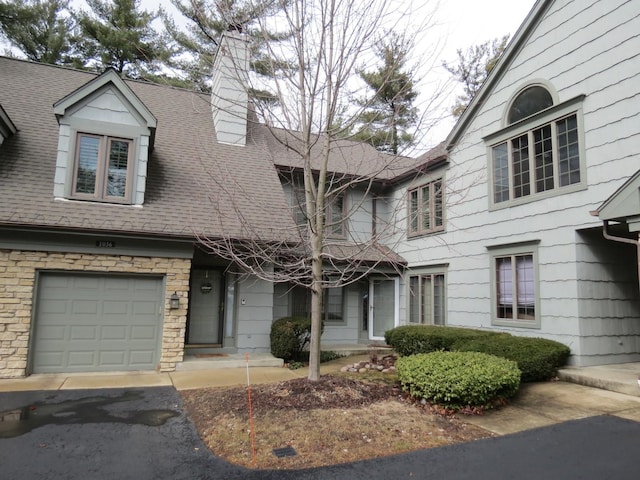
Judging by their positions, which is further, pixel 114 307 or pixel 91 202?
pixel 91 202

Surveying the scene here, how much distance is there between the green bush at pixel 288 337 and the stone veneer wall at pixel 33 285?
7.01 ft

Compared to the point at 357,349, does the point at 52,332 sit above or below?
above

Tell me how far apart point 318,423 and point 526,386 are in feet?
13.7

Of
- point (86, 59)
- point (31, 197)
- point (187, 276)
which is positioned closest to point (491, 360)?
point (187, 276)

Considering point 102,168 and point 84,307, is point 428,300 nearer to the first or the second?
point 84,307

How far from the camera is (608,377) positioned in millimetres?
7141

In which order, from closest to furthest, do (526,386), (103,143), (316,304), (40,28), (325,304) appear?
(316,304) → (526,386) → (103,143) → (325,304) → (40,28)

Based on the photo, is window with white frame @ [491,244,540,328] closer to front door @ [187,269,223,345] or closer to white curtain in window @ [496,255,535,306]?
white curtain in window @ [496,255,535,306]

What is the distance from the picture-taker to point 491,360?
259 inches

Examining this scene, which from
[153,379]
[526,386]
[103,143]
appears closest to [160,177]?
[103,143]

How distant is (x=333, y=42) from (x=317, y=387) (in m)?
5.39

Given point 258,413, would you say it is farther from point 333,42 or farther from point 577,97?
point 577,97

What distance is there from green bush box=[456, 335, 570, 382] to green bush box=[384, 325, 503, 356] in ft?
2.18

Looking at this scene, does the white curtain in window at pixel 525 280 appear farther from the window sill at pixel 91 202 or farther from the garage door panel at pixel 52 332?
the garage door panel at pixel 52 332
